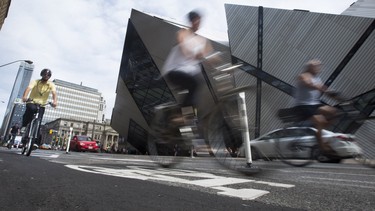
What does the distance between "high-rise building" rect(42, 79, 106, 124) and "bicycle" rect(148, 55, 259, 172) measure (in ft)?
354

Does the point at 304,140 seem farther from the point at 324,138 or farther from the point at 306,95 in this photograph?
the point at 306,95

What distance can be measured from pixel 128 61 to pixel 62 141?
73470 mm

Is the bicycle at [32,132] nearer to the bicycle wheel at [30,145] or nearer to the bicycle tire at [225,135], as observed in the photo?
the bicycle wheel at [30,145]

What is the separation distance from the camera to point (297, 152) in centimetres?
359

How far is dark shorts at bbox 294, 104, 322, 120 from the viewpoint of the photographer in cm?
306

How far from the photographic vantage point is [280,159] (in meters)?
3.71

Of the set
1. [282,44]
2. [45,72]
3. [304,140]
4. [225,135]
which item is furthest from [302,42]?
[304,140]

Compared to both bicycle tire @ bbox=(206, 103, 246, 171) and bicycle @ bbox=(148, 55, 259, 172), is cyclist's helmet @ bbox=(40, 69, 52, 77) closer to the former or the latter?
bicycle @ bbox=(148, 55, 259, 172)

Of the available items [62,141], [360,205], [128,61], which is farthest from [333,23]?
[62,141]

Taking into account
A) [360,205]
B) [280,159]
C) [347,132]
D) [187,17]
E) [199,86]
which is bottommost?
[360,205]

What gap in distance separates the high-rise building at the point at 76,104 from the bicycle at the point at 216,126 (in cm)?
10797

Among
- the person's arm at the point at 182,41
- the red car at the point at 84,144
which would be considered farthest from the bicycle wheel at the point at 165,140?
the red car at the point at 84,144

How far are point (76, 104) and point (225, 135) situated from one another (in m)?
119

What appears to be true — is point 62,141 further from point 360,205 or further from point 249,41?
point 360,205
